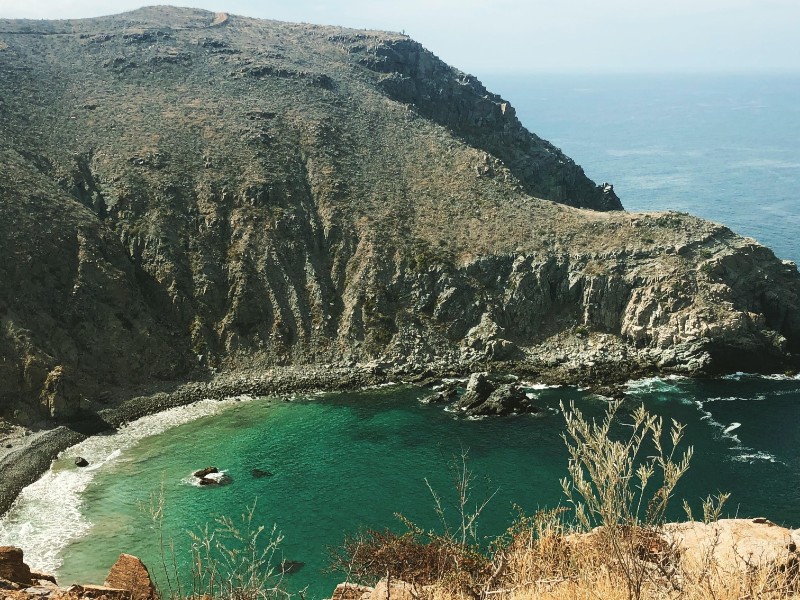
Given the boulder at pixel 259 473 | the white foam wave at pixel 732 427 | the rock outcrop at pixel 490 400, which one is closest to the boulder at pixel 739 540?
the boulder at pixel 259 473

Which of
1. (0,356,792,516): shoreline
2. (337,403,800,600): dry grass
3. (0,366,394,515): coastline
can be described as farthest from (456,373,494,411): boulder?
(337,403,800,600): dry grass

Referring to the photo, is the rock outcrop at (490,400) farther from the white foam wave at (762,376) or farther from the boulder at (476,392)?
the white foam wave at (762,376)

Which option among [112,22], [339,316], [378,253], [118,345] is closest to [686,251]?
[378,253]

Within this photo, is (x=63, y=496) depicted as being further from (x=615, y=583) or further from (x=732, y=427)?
(x=732, y=427)

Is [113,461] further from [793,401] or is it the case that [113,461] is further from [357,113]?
[357,113]

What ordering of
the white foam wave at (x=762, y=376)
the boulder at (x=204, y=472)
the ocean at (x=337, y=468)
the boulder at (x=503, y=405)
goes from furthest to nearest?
1. the white foam wave at (x=762, y=376)
2. the boulder at (x=503, y=405)
3. the boulder at (x=204, y=472)
4. the ocean at (x=337, y=468)

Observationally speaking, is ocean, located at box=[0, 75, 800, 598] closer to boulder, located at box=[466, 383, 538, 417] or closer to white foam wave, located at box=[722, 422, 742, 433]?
white foam wave, located at box=[722, 422, 742, 433]
